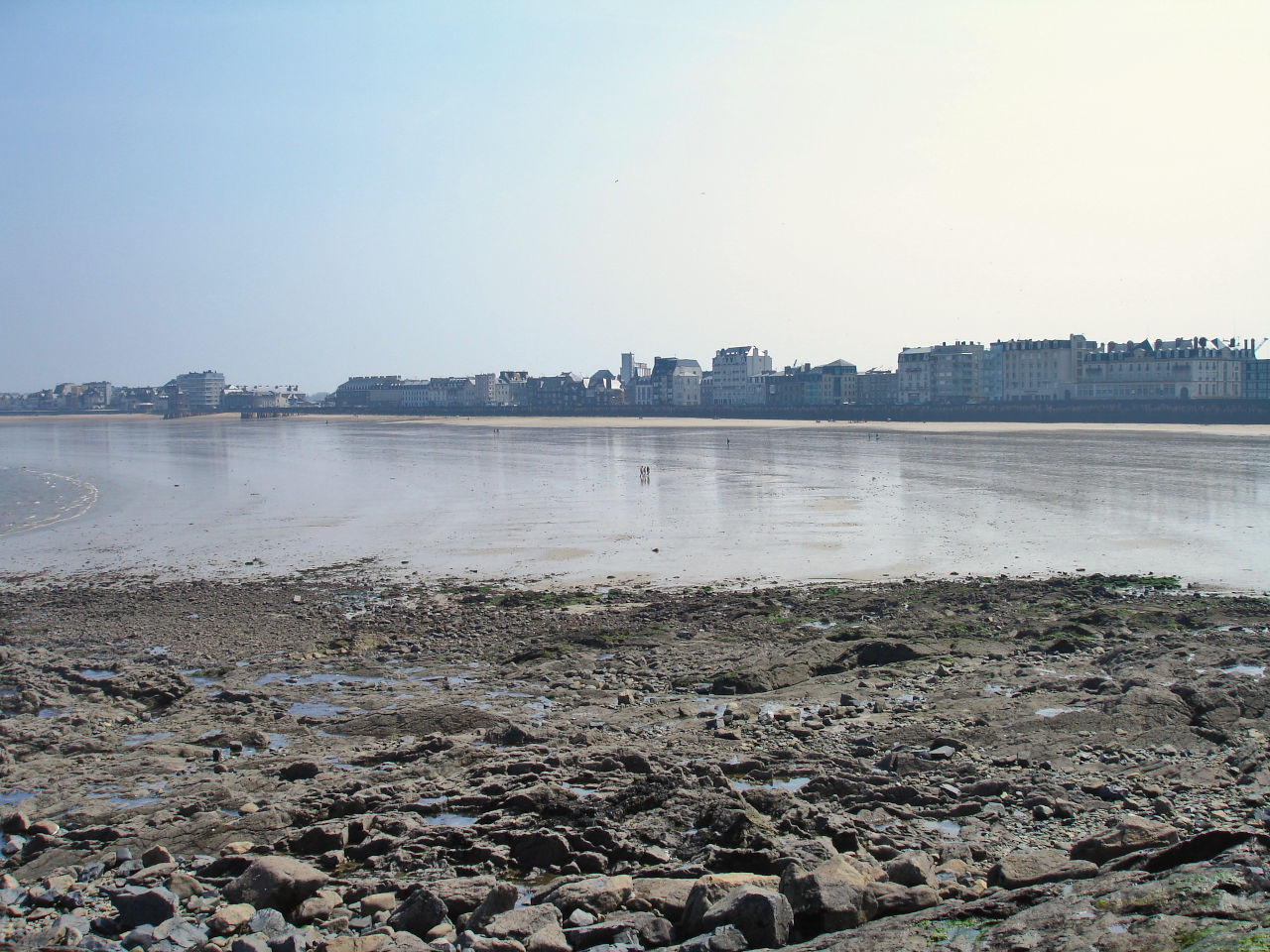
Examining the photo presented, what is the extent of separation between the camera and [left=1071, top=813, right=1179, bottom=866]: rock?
677 cm

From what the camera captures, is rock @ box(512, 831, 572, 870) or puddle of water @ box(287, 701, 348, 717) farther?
puddle of water @ box(287, 701, 348, 717)

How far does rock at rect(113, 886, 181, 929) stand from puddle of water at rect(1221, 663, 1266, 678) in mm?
11707

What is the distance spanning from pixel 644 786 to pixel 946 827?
244 cm

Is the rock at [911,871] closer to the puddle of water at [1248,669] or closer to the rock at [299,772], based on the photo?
the rock at [299,772]

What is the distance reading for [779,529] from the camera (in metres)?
27.8

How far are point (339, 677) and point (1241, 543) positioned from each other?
71.7ft

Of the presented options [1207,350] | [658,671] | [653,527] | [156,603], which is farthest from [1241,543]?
[1207,350]

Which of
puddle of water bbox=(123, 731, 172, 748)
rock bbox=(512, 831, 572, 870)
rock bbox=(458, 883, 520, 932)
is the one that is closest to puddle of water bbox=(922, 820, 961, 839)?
rock bbox=(512, 831, 572, 870)

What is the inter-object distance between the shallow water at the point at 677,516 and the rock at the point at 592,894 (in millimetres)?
13625

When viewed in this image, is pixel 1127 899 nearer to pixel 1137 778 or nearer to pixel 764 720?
pixel 1137 778

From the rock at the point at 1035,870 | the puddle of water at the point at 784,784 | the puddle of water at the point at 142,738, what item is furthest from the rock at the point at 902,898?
the puddle of water at the point at 142,738

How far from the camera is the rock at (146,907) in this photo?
20.7 ft

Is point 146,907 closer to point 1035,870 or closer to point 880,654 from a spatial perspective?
point 1035,870

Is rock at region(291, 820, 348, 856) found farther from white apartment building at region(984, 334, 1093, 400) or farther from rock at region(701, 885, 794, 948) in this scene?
white apartment building at region(984, 334, 1093, 400)
